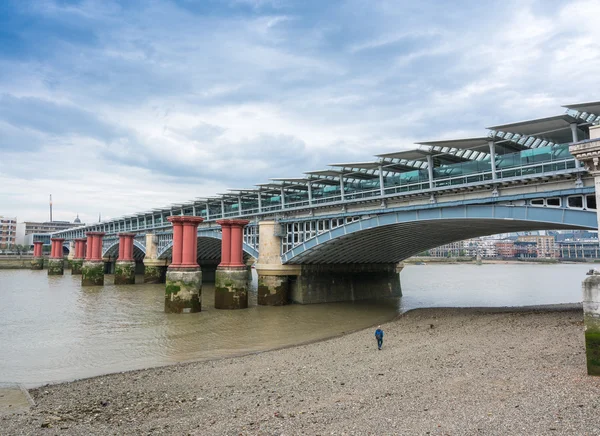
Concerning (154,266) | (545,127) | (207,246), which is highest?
(545,127)

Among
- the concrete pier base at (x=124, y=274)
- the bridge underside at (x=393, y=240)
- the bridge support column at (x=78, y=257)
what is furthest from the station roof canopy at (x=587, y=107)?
the bridge support column at (x=78, y=257)


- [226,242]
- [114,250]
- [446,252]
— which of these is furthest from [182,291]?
[446,252]

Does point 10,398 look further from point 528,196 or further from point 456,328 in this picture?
point 528,196

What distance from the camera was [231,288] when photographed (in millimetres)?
28328

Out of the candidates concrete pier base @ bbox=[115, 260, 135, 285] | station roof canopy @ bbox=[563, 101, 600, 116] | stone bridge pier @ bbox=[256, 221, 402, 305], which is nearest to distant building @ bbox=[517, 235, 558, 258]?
stone bridge pier @ bbox=[256, 221, 402, 305]

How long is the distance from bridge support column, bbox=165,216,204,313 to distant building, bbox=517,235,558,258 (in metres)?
171

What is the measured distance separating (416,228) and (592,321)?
1721 cm

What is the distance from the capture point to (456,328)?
18828 mm

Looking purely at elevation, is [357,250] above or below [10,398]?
above

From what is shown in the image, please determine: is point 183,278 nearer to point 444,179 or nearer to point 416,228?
point 416,228

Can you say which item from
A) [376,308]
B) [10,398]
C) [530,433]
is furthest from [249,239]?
[530,433]

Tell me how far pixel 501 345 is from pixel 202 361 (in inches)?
381

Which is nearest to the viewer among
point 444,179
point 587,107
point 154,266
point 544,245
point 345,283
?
point 587,107

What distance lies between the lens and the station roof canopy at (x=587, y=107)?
14.8 m
